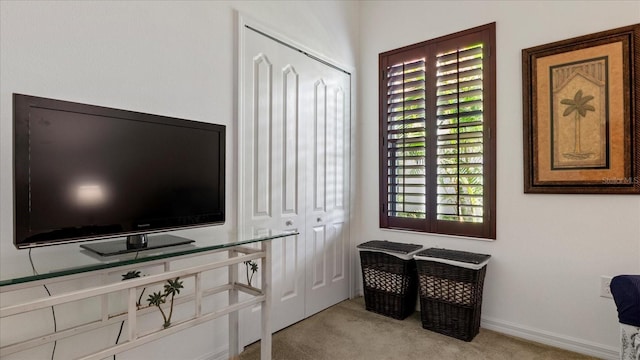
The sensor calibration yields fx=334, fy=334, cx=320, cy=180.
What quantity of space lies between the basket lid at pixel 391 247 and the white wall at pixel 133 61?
1.27m

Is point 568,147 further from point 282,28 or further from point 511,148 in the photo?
point 282,28

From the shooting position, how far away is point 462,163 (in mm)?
2598

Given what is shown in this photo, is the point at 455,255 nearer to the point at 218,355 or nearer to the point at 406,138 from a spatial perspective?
the point at 406,138

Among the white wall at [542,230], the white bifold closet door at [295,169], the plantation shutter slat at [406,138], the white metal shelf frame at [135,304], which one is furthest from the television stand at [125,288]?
the white wall at [542,230]

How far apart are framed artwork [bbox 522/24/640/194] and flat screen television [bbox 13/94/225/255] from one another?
2.11m

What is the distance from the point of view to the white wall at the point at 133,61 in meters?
1.30

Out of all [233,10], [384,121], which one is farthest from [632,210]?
[233,10]

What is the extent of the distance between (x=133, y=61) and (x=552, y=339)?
9.97 feet

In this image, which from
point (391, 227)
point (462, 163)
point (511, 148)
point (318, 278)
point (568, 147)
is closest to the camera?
point (568, 147)

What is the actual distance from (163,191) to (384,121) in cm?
209

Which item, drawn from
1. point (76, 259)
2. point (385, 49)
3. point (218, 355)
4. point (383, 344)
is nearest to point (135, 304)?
point (76, 259)

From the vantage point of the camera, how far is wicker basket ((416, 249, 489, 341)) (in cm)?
229

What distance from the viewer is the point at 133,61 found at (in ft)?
5.41

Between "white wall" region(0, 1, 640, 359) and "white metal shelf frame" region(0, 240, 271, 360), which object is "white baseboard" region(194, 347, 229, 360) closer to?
"white wall" region(0, 1, 640, 359)
